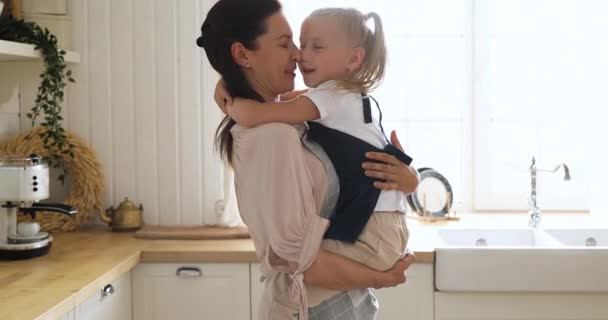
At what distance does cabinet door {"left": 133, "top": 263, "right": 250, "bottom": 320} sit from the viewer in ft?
7.95

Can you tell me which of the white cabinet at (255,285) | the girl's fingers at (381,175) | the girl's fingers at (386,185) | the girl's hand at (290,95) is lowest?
the white cabinet at (255,285)

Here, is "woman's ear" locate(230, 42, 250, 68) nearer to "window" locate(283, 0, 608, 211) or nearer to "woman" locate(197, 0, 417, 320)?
"woman" locate(197, 0, 417, 320)

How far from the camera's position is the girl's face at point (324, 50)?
1.57 m

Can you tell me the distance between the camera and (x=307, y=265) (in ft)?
4.65

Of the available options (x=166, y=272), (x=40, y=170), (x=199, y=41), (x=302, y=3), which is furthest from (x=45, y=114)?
(x=199, y=41)

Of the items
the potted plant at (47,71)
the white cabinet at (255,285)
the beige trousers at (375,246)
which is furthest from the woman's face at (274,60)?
the potted plant at (47,71)

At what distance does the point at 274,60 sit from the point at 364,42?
0.67 ft

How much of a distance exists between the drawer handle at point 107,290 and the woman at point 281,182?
751mm

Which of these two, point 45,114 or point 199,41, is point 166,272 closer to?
point 45,114

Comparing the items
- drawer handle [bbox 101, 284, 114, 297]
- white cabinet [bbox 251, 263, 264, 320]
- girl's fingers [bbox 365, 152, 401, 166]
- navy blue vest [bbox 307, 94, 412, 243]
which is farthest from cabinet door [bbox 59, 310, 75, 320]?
girl's fingers [bbox 365, 152, 401, 166]

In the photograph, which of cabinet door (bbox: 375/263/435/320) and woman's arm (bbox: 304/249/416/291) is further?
cabinet door (bbox: 375/263/435/320)

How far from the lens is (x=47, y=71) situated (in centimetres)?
261

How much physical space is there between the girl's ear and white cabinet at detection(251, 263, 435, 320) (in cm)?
96

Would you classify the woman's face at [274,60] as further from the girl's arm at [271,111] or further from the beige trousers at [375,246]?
the beige trousers at [375,246]
